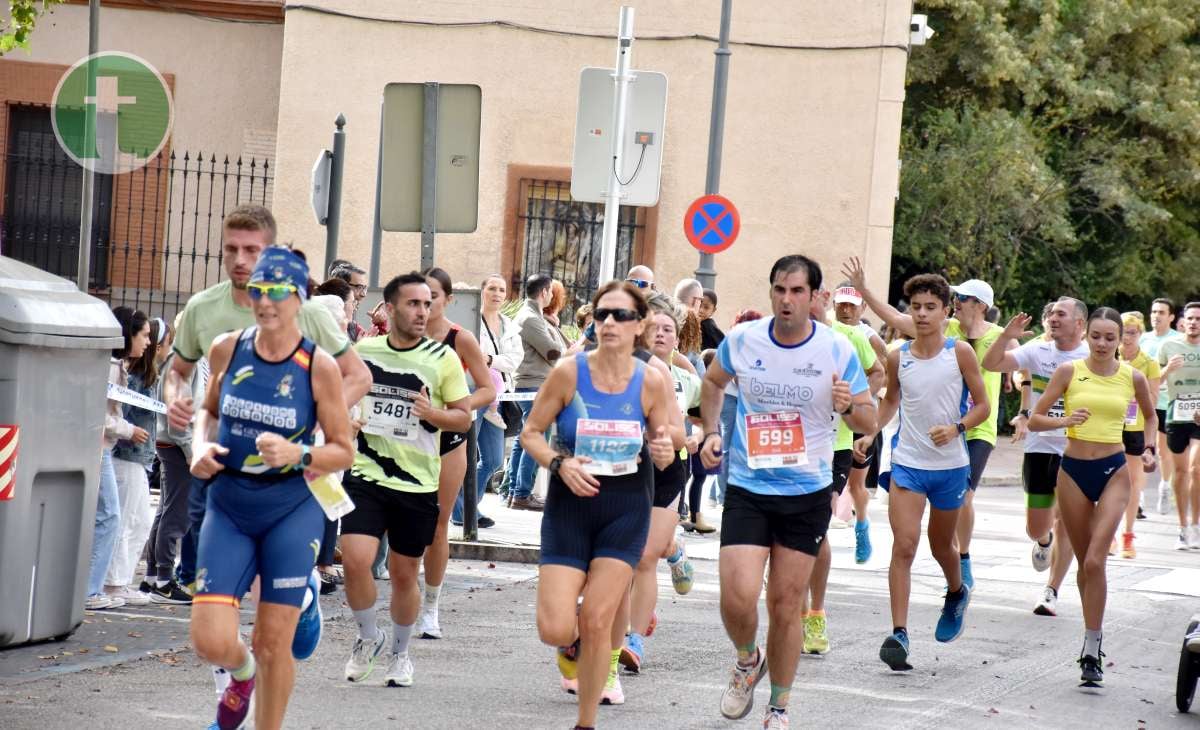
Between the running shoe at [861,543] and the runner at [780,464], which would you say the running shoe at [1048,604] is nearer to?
the running shoe at [861,543]

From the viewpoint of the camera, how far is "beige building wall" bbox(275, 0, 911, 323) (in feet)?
76.4

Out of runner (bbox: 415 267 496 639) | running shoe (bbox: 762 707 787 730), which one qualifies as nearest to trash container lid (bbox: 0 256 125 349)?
runner (bbox: 415 267 496 639)

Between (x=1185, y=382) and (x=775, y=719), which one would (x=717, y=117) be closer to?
(x=1185, y=382)

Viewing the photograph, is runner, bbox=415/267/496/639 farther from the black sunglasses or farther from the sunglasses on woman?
the sunglasses on woman

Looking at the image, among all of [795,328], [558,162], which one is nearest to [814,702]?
[795,328]

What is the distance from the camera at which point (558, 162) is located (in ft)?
76.9

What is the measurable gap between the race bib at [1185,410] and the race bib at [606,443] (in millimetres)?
10778

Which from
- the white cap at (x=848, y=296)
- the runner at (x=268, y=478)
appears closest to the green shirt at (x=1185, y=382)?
the white cap at (x=848, y=296)

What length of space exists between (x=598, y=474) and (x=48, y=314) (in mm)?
2910

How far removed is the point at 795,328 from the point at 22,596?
12.5ft

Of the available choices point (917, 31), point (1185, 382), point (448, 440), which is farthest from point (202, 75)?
point (448, 440)

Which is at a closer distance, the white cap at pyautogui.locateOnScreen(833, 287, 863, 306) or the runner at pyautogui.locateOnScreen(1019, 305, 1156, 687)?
the runner at pyautogui.locateOnScreen(1019, 305, 1156, 687)

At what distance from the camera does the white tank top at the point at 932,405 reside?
9.43m

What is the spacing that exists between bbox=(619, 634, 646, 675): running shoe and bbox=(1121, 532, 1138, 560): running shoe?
7402 mm
